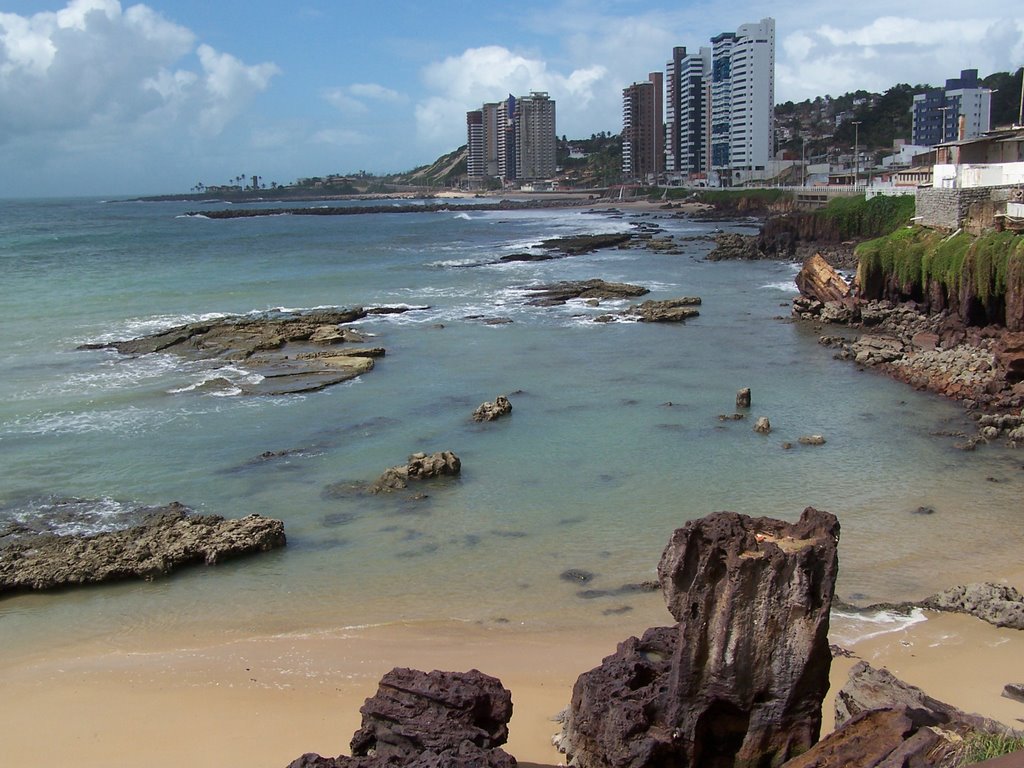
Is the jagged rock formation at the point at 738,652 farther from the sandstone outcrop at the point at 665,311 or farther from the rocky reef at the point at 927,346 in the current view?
the sandstone outcrop at the point at 665,311

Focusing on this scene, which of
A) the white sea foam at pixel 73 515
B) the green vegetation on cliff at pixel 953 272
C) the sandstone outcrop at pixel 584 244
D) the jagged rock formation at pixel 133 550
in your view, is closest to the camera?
the jagged rock formation at pixel 133 550

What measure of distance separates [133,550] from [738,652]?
29.8 ft

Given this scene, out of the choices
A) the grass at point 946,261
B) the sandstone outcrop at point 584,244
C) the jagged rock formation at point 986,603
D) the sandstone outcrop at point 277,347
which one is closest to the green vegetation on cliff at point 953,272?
the grass at point 946,261

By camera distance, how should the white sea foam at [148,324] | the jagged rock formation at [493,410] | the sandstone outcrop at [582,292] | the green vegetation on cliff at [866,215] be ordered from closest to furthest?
1. the jagged rock formation at [493,410]
2. the white sea foam at [148,324]
3. the sandstone outcrop at [582,292]
4. the green vegetation on cliff at [866,215]

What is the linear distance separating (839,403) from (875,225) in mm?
36104

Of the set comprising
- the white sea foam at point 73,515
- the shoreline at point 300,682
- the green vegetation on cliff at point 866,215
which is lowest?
the shoreline at point 300,682

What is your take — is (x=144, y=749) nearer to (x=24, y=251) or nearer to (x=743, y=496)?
(x=743, y=496)

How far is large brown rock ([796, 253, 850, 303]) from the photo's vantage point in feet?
104

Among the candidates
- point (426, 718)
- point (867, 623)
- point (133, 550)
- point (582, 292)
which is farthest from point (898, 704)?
point (582, 292)

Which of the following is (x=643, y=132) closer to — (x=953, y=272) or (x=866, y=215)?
(x=866, y=215)

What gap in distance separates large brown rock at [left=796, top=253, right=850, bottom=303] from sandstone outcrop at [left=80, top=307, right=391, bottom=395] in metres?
15.6

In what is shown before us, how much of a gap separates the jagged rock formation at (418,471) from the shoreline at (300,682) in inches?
192

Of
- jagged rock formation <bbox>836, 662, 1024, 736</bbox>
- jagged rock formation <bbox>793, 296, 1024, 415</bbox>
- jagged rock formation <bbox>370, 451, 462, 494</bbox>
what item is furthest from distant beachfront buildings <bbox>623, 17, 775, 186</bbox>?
jagged rock formation <bbox>836, 662, 1024, 736</bbox>

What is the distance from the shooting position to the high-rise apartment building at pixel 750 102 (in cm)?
13512
